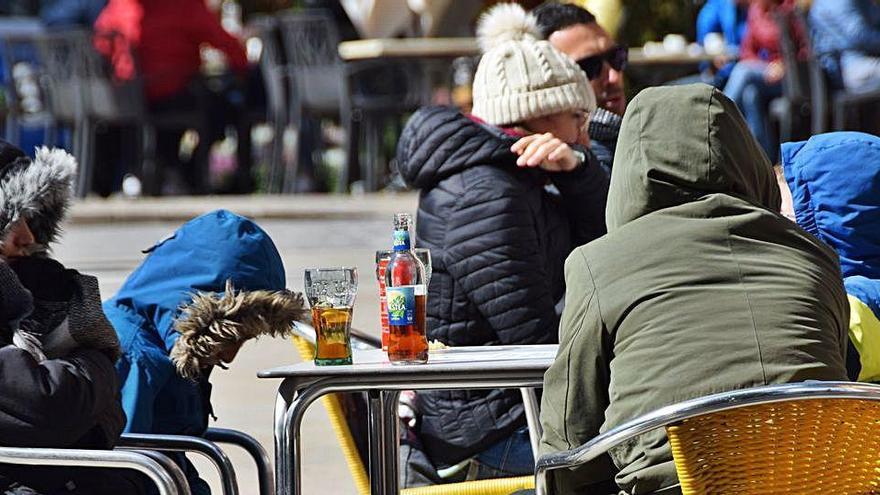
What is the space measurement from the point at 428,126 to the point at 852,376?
134 cm

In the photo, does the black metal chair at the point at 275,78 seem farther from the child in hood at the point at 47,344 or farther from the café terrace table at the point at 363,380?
the café terrace table at the point at 363,380

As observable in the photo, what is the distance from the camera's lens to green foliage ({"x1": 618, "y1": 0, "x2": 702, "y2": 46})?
1688cm

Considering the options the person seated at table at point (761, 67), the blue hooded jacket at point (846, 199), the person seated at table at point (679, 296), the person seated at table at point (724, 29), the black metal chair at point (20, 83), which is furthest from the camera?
the black metal chair at point (20, 83)

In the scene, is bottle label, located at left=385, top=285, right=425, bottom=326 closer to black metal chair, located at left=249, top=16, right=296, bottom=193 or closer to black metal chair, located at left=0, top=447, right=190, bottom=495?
black metal chair, located at left=0, top=447, right=190, bottom=495

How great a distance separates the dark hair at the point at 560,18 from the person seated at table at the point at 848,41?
6019mm

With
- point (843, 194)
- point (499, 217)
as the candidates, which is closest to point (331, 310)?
point (499, 217)

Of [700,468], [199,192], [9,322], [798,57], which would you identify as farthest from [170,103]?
[700,468]

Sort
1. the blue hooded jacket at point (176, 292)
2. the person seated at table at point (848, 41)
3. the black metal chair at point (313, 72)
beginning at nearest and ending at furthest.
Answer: the blue hooded jacket at point (176, 292)
the person seated at table at point (848, 41)
the black metal chair at point (313, 72)

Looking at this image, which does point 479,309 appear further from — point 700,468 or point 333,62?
point 333,62

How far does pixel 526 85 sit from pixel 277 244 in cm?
547

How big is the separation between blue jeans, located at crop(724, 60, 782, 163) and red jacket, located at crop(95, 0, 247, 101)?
4.00 meters

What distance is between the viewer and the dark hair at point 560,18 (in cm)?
512

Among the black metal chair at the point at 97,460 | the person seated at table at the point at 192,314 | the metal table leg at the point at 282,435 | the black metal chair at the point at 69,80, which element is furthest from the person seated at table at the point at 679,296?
the black metal chair at the point at 69,80

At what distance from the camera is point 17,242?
11.2ft
